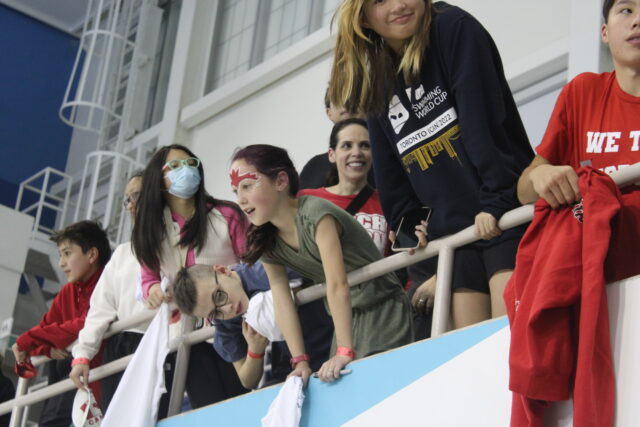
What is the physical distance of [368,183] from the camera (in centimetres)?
366

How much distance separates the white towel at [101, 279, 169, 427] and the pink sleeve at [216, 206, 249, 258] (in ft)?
1.32

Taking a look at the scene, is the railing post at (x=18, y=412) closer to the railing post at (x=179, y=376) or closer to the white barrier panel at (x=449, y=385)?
the railing post at (x=179, y=376)

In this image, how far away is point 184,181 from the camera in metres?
3.70

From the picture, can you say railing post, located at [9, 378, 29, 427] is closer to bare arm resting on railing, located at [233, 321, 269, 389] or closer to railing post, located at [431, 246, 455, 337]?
bare arm resting on railing, located at [233, 321, 269, 389]

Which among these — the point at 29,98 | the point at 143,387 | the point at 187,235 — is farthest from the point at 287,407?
the point at 29,98

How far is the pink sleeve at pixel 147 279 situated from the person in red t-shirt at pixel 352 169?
2.04 feet

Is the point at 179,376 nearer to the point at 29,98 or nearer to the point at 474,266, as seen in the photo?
the point at 474,266

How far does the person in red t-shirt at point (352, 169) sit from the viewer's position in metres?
3.49

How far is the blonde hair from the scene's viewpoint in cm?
284

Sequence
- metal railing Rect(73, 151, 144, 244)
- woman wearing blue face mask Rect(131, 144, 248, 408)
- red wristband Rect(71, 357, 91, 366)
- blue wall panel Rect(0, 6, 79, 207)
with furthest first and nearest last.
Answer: blue wall panel Rect(0, 6, 79, 207) → metal railing Rect(73, 151, 144, 244) → red wristband Rect(71, 357, 91, 366) → woman wearing blue face mask Rect(131, 144, 248, 408)

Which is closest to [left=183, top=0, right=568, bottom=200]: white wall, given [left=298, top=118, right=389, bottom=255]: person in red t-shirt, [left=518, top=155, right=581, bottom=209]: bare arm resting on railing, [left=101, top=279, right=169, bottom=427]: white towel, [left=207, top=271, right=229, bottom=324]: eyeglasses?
[left=298, top=118, right=389, bottom=255]: person in red t-shirt

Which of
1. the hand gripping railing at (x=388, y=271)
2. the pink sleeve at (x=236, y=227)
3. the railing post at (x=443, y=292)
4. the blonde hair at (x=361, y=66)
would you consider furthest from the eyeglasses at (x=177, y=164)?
the railing post at (x=443, y=292)

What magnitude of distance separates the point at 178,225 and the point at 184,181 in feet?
0.55

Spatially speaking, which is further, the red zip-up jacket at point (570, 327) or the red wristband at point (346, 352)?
the red wristband at point (346, 352)
